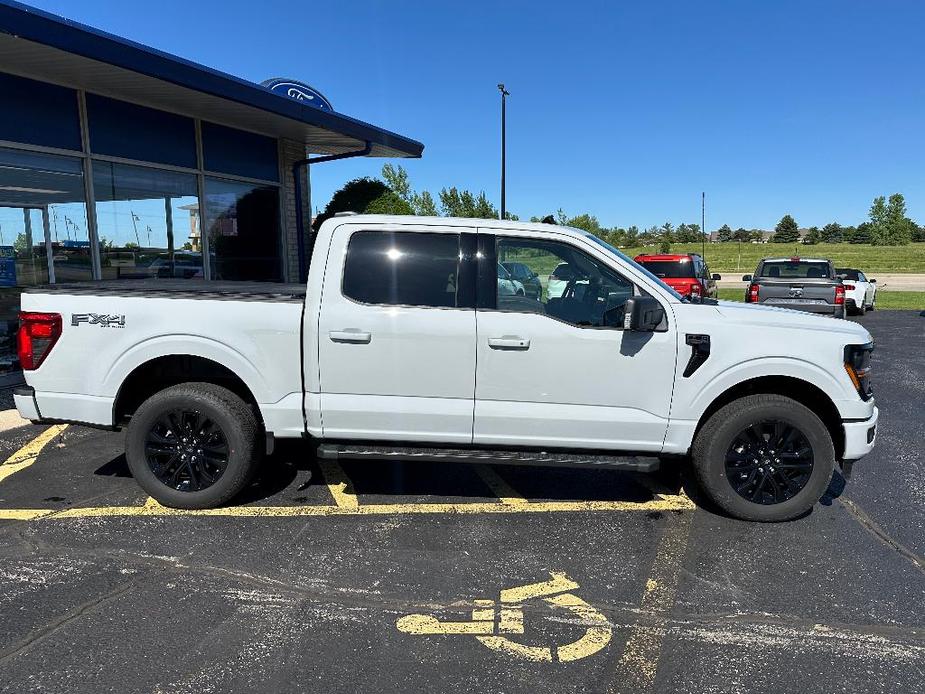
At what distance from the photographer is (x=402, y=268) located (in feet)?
13.4

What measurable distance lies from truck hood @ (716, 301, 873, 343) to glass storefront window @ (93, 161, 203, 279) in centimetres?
811

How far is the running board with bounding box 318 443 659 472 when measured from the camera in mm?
3959

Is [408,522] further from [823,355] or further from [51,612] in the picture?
[823,355]

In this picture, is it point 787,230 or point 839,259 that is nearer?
point 839,259

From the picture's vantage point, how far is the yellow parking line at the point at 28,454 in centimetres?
502

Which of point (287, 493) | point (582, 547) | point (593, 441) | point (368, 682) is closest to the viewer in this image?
point (368, 682)

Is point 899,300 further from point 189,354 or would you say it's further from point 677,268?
point 189,354

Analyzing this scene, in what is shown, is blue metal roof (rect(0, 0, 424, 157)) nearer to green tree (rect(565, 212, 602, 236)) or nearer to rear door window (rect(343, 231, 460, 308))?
rear door window (rect(343, 231, 460, 308))

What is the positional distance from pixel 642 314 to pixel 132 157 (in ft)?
26.8

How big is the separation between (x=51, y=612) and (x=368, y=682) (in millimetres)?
1649

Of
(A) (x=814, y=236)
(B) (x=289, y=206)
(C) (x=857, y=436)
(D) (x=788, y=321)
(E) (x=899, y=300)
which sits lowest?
(E) (x=899, y=300)

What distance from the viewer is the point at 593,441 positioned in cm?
402

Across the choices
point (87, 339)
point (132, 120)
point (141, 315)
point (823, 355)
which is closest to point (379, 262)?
point (141, 315)

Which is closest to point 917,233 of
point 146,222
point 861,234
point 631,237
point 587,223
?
point 861,234
